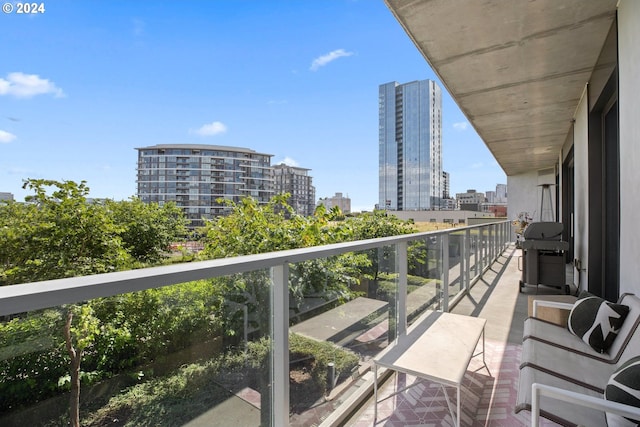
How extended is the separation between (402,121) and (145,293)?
68.1 meters

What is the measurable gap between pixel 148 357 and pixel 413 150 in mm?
65552

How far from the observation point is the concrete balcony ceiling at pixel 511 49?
125 inches

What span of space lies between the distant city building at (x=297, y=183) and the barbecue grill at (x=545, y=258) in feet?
307

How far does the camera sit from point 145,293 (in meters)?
1.15

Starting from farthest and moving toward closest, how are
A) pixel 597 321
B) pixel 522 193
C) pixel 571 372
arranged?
pixel 522 193 < pixel 597 321 < pixel 571 372

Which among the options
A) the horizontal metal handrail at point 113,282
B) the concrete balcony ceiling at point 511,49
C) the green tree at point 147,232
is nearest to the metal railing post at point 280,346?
the horizontal metal handrail at point 113,282

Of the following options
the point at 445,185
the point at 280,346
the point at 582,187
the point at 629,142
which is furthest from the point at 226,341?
the point at 445,185

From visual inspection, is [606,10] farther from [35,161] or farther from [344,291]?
[35,161]

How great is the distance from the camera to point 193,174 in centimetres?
9025

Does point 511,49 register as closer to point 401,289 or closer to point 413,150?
point 401,289

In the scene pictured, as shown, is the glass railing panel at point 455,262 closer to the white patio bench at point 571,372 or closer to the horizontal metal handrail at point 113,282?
the white patio bench at point 571,372

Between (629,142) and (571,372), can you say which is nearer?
(571,372)

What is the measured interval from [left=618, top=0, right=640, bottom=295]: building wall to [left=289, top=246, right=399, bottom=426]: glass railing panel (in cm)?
179

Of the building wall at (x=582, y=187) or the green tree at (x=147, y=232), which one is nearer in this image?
the building wall at (x=582, y=187)
